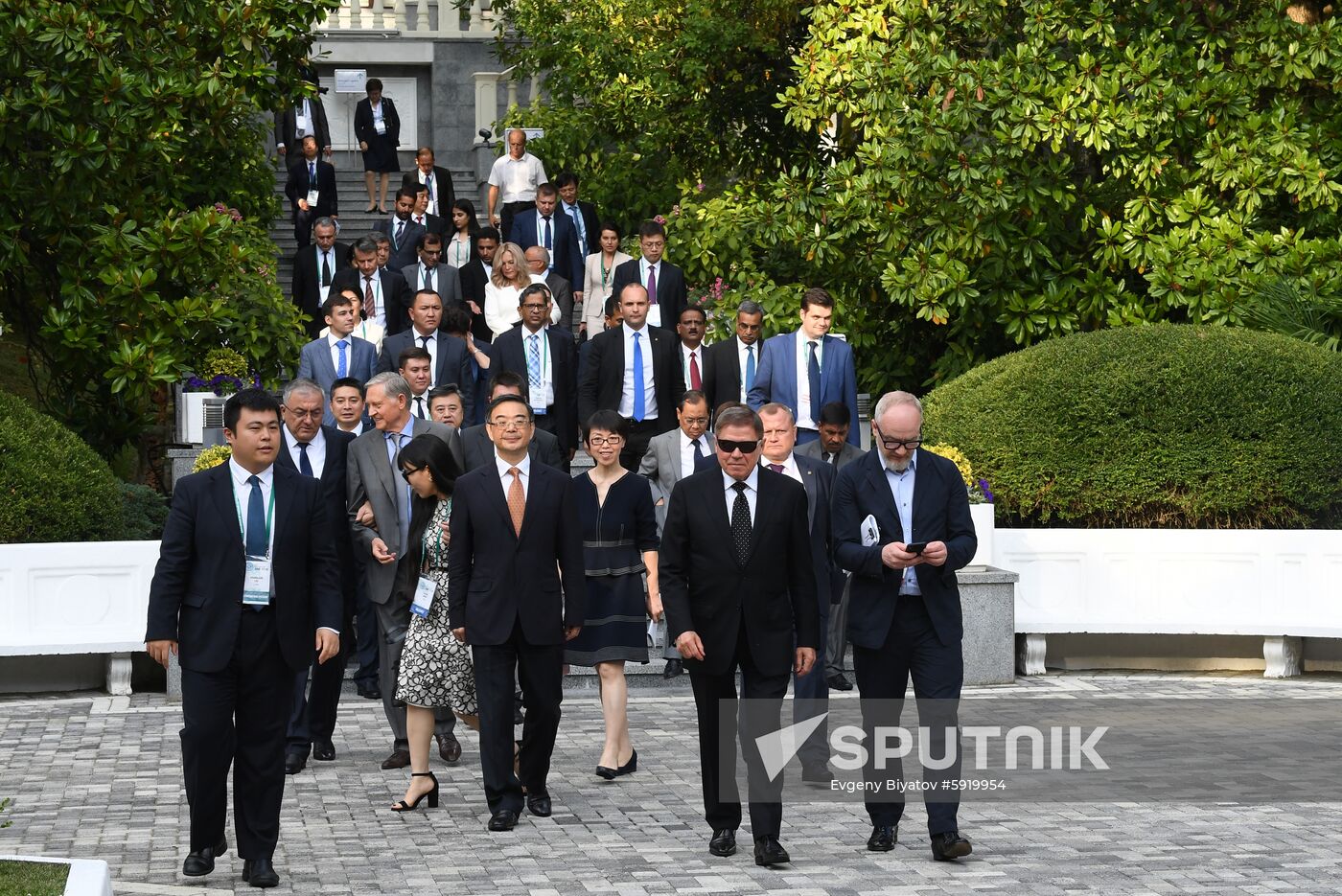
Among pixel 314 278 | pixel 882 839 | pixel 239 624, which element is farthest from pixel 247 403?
pixel 314 278

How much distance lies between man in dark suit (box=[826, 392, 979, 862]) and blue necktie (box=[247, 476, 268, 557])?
2.47 m

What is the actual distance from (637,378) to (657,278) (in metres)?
2.52

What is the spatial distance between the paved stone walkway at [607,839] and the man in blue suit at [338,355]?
346cm

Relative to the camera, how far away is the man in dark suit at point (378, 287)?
1698 cm

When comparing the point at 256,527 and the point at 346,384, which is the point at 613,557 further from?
the point at 256,527

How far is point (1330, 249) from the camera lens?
16516 mm

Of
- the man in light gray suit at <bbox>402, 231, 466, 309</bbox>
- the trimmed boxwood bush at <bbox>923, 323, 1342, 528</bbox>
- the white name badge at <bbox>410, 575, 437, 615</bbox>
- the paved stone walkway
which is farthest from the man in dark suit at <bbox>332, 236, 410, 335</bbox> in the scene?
the white name badge at <bbox>410, 575, 437, 615</bbox>

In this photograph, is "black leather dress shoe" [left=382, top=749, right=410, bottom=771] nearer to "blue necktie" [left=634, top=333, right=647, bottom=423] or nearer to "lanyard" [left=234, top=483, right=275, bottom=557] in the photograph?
"lanyard" [left=234, top=483, right=275, bottom=557]

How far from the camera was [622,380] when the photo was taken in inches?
567

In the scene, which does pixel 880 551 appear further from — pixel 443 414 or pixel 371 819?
pixel 443 414

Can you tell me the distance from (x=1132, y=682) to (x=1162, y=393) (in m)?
2.12

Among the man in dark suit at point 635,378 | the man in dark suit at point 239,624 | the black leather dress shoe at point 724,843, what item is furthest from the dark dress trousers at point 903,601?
the man in dark suit at point 635,378

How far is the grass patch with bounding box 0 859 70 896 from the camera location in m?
7.08

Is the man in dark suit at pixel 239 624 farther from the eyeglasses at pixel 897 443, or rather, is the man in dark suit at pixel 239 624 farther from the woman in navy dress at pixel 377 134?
the woman in navy dress at pixel 377 134
